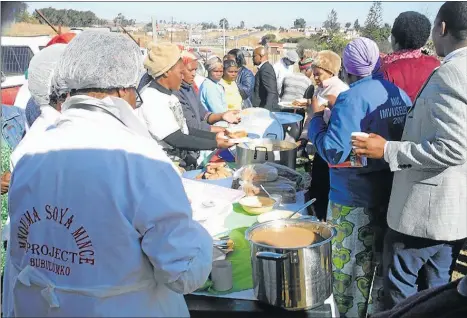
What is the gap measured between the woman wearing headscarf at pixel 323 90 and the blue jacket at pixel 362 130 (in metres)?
0.27

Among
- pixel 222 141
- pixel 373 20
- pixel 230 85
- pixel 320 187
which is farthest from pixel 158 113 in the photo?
pixel 373 20

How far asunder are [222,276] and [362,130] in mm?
1119

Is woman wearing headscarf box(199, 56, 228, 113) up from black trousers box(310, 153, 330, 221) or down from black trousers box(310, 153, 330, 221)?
up

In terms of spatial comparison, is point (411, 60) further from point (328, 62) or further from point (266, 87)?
point (266, 87)

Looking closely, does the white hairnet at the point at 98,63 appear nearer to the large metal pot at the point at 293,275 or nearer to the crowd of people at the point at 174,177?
the crowd of people at the point at 174,177

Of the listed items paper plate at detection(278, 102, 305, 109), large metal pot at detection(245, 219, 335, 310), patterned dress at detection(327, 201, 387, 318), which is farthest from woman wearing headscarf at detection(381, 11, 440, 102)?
paper plate at detection(278, 102, 305, 109)

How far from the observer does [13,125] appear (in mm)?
2877

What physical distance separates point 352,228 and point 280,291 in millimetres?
1058

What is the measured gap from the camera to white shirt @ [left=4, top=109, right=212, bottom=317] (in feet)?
3.88

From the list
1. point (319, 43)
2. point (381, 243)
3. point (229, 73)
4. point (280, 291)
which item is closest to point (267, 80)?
point (229, 73)

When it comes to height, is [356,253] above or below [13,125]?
below

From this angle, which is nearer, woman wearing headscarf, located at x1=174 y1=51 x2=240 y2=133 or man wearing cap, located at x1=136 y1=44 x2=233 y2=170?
man wearing cap, located at x1=136 y1=44 x2=233 y2=170

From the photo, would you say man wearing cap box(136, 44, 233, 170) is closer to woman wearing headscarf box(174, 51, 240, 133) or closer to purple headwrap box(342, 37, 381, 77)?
woman wearing headscarf box(174, 51, 240, 133)

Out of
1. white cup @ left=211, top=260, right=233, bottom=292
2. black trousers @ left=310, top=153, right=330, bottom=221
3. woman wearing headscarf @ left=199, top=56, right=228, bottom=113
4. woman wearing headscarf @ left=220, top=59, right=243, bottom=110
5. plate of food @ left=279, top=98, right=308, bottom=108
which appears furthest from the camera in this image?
plate of food @ left=279, top=98, right=308, bottom=108
